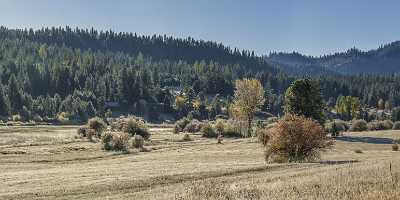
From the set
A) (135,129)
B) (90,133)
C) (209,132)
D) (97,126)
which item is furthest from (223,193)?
(209,132)

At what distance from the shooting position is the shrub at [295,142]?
180 feet

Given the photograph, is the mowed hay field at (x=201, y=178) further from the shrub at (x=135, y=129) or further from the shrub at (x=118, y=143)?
the shrub at (x=135, y=129)

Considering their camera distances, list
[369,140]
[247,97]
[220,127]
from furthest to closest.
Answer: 1. [220,127]
2. [247,97]
3. [369,140]

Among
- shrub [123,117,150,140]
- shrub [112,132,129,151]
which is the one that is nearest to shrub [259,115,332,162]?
shrub [112,132,129,151]

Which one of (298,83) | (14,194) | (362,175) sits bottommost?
Result: (14,194)

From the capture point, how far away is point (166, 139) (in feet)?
338

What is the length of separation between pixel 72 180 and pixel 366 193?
25.3 metres

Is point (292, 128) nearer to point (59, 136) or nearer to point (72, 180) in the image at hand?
point (72, 180)

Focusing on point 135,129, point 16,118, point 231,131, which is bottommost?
point 231,131

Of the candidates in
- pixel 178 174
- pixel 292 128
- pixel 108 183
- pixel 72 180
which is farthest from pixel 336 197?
pixel 292 128

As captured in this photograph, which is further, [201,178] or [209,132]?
[209,132]

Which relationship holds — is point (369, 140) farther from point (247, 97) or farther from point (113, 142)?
point (113, 142)

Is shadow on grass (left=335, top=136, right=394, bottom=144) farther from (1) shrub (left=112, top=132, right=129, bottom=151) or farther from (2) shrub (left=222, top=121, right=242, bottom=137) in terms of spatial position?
(1) shrub (left=112, top=132, right=129, bottom=151)

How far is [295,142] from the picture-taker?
55.1 metres
